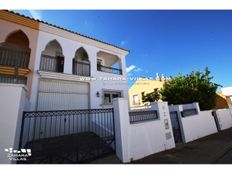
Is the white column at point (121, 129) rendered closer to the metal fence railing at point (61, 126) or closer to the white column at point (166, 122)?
the metal fence railing at point (61, 126)

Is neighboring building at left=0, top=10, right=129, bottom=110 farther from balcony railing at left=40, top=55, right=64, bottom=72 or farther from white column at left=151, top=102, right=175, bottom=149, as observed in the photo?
white column at left=151, top=102, right=175, bottom=149

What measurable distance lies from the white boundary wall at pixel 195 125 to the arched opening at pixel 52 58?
8.31m

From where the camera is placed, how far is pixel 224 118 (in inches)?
488

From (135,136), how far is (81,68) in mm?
6492

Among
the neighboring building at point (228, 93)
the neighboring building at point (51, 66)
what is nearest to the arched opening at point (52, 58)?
the neighboring building at point (51, 66)

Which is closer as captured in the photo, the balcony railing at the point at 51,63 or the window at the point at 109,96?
the balcony railing at the point at 51,63

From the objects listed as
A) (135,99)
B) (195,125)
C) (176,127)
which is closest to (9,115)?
(176,127)

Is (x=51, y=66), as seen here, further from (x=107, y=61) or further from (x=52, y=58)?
(x=107, y=61)

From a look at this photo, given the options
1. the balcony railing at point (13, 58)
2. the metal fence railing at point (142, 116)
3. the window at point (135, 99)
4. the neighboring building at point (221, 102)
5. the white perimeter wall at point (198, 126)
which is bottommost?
the white perimeter wall at point (198, 126)

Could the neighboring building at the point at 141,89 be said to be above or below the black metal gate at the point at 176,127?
above

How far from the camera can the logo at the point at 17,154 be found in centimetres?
304
